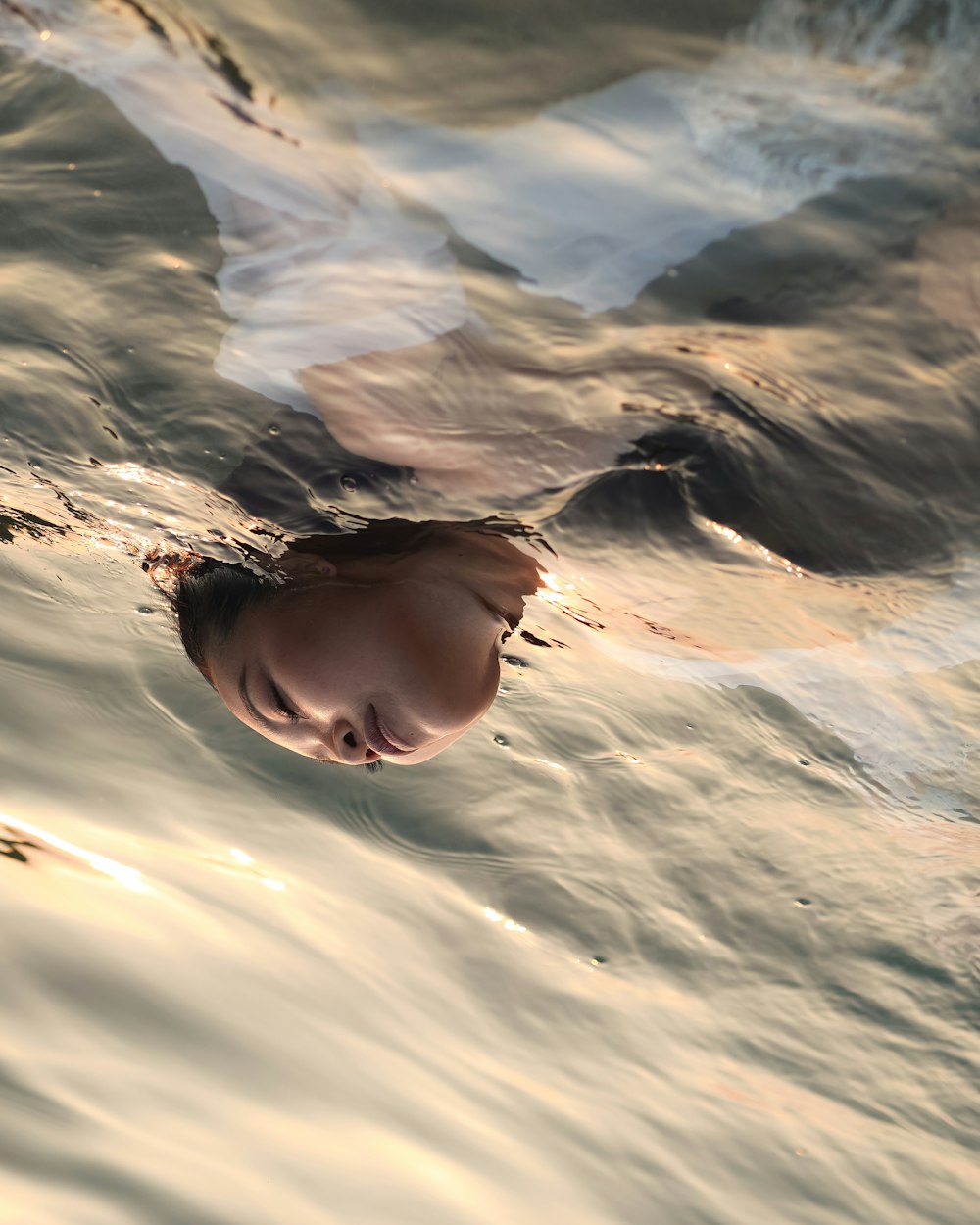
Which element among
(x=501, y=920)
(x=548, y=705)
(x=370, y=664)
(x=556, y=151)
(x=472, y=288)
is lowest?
(x=501, y=920)

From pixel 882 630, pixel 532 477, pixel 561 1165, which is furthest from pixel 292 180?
pixel 561 1165

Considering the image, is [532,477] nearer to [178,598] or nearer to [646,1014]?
[178,598]

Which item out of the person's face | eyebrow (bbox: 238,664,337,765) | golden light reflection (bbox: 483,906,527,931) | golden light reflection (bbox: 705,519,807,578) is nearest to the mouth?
the person's face

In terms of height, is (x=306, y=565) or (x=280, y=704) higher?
(x=306, y=565)

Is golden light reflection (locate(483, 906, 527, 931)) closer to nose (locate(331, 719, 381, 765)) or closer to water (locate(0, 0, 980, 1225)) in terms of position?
water (locate(0, 0, 980, 1225))

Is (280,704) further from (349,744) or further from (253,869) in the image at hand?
(253,869)

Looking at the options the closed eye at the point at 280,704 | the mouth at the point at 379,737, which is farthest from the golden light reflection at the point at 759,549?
the closed eye at the point at 280,704

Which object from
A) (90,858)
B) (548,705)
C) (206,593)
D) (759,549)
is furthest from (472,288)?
(90,858)
